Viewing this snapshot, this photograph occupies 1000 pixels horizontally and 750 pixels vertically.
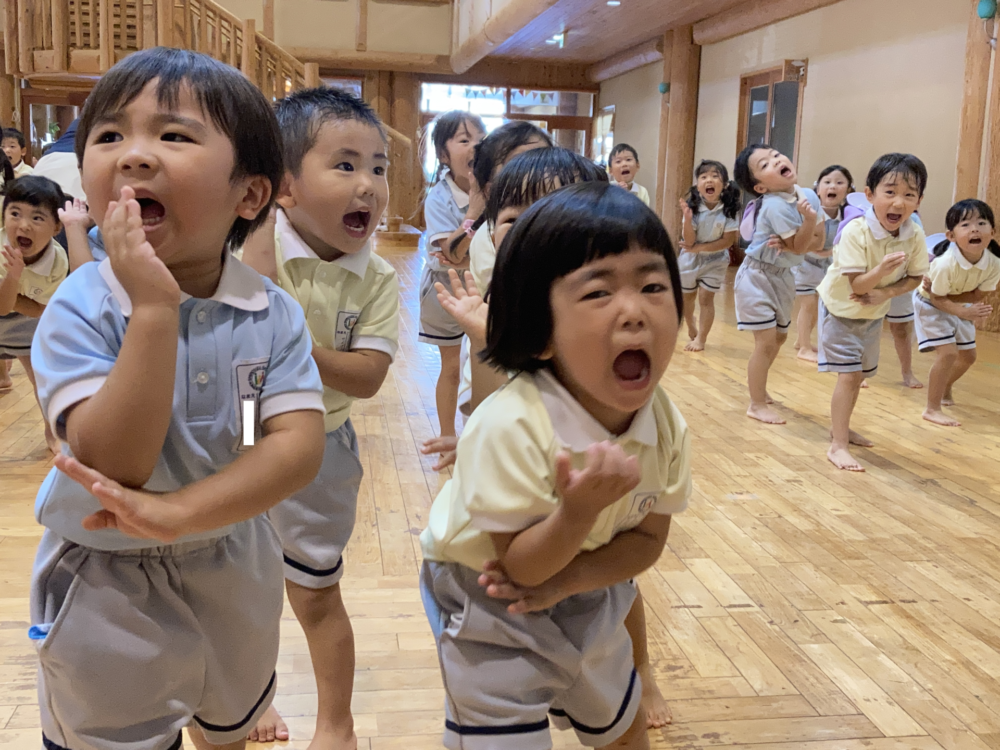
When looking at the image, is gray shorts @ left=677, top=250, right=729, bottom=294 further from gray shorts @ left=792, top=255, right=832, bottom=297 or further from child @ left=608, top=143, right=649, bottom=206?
child @ left=608, top=143, right=649, bottom=206

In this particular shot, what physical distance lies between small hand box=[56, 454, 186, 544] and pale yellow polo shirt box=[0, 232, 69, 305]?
2.91m

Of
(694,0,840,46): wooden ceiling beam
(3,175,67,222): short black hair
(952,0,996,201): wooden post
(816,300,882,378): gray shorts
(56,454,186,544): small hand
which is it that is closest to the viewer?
(56,454,186,544): small hand

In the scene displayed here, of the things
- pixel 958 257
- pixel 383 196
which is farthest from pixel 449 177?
pixel 958 257

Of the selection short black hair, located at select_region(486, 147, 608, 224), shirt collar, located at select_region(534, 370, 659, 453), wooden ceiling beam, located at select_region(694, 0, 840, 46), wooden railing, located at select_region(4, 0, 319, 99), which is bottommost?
shirt collar, located at select_region(534, 370, 659, 453)

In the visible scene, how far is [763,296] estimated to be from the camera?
4.61 meters

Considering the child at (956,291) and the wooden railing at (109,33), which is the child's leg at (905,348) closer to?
the child at (956,291)

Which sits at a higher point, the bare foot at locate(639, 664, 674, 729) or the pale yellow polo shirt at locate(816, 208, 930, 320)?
the pale yellow polo shirt at locate(816, 208, 930, 320)

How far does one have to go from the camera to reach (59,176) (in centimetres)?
405

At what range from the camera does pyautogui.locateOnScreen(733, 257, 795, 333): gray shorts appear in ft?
15.1

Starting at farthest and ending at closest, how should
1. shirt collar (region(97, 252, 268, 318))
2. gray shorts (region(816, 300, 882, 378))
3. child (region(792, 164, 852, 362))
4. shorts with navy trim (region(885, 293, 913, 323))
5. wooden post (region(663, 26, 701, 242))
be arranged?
wooden post (region(663, 26, 701, 242))
child (region(792, 164, 852, 362))
shorts with navy trim (region(885, 293, 913, 323))
gray shorts (region(816, 300, 882, 378))
shirt collar (region(97, 252, 268, 318))

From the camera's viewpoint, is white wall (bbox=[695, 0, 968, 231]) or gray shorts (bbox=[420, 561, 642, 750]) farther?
white wall (bbox=[695, 0, 968, 231])

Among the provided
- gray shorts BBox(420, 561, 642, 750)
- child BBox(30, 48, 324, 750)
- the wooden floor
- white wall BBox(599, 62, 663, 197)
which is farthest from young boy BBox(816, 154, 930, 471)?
white wall BBox(599, 62, 663, 197)

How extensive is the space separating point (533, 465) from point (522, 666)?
0.29 metres

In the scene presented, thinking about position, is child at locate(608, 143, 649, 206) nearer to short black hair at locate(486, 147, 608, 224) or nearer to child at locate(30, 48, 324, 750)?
short black hair at locate(486, 147, 608, 224)
